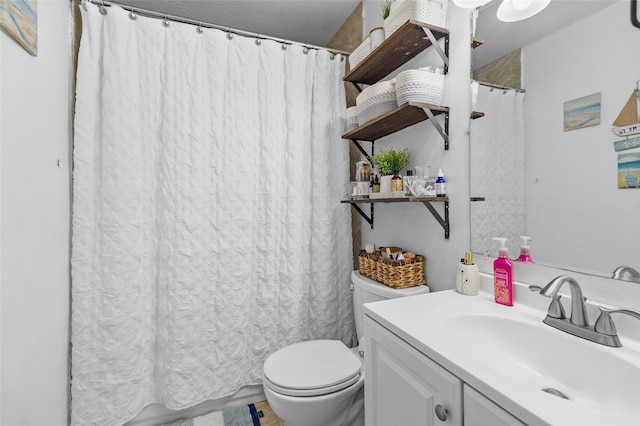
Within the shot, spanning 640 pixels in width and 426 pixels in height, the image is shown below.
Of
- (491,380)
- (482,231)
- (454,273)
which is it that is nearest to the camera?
(491,380)

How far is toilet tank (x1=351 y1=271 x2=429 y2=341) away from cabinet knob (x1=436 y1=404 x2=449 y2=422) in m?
0.62

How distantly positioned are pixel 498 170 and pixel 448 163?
0.75ft

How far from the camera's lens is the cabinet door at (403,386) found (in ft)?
2.25

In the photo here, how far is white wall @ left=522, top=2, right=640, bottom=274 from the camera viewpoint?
77 cm

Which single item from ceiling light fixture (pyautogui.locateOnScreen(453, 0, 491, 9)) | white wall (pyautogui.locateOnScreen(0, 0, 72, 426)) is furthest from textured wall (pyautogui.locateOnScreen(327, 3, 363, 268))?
white wall (pyautogui.locateOnScreen(0, 0, 72, 426))

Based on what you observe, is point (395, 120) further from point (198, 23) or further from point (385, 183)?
point (198, 23)

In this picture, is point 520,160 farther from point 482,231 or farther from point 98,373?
point 98,373

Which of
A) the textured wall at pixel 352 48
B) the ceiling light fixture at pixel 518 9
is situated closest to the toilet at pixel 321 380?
the textured wall at pixel 352 48

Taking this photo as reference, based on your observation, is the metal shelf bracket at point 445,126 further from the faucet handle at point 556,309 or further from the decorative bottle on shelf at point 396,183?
the faucet handle at point 556,309

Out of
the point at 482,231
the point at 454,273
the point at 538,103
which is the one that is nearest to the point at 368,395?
the point at 454,273

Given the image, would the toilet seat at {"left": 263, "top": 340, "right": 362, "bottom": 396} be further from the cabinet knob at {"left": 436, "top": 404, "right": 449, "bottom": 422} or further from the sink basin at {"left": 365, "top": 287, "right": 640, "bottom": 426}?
the cabinet knob at {"left": 436, "top": 404, "right": 449, "bottom": 422}

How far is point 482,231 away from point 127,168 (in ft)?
5.47

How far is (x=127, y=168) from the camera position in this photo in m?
1.48

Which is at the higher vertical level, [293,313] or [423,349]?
[423,349]
